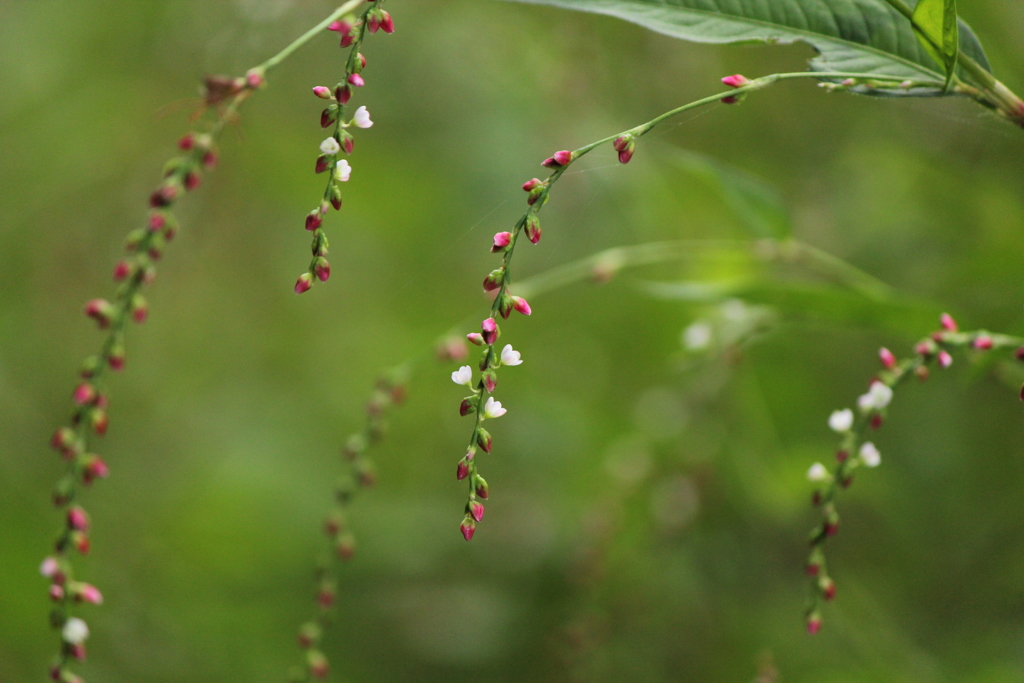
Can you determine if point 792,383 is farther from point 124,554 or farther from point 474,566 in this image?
point 124,554

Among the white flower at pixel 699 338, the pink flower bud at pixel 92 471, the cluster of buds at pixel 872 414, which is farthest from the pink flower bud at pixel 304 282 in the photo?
the white flower at pixel 699 338

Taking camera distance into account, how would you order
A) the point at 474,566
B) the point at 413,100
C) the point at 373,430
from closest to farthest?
the point at 373,430 → the point at 474,566 → the point at 413,100

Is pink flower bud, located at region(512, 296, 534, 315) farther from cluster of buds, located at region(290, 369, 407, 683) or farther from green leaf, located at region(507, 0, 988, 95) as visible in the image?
cluster of buds, located at region(290, 369, 407, 683)

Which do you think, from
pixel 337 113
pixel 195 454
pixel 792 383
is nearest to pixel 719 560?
pixel 792 383

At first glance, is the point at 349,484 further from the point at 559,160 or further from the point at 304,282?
the point at 559,160

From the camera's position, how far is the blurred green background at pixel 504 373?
4.66 ft

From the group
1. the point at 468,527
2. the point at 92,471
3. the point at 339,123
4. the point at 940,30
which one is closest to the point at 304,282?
the point at 339,123

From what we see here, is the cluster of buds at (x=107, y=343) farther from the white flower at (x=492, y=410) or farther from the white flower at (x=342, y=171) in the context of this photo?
the white flower at (x=492, y=410)

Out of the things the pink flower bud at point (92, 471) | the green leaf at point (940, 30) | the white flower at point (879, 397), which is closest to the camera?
the green leaf at point (940, 30)

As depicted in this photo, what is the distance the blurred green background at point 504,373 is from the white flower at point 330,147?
1.05ft

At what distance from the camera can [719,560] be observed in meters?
1.63

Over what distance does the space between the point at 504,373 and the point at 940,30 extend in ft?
5.57

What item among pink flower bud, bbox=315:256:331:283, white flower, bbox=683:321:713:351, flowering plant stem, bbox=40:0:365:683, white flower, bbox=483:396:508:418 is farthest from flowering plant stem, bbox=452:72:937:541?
white flower, bbox=683:321:713:351

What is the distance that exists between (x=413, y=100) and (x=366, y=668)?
170cm
